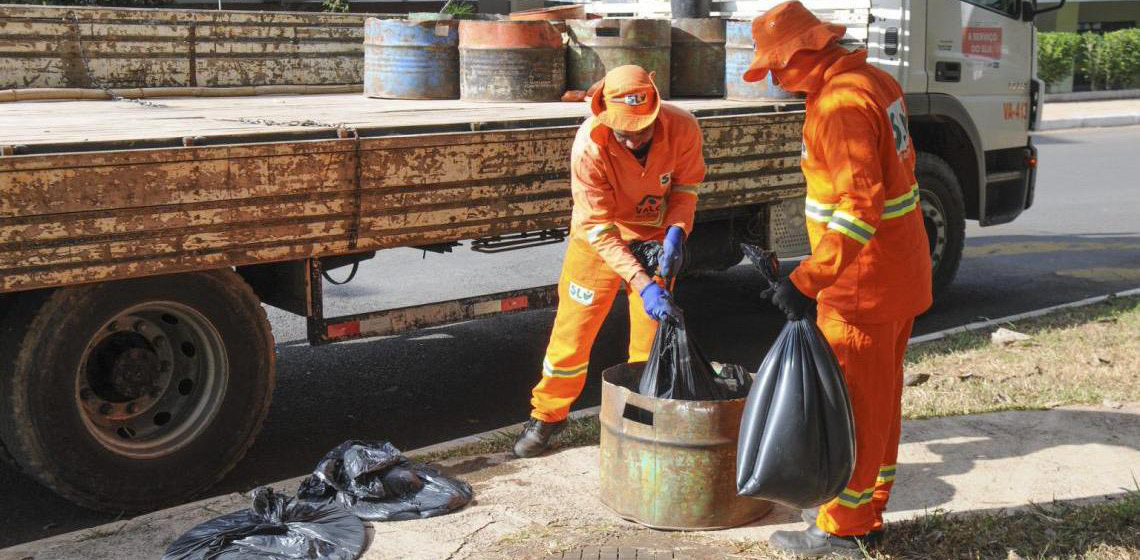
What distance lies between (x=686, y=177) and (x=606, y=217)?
0.47 metres

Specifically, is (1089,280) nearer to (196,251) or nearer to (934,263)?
(934,263)

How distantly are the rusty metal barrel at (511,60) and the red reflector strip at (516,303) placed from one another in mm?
1482

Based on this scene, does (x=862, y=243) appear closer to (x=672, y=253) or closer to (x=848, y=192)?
(x=848, y=192)

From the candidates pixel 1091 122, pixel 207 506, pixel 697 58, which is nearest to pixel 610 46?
pixel 697 58

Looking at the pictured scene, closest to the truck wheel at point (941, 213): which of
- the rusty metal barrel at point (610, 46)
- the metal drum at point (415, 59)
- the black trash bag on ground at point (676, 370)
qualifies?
the rusty metal barrel at point (610, 46)

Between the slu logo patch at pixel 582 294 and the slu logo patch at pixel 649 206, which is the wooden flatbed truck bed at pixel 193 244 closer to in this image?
the slu logo patch at pixel 582 294

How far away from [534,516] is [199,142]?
1800mm

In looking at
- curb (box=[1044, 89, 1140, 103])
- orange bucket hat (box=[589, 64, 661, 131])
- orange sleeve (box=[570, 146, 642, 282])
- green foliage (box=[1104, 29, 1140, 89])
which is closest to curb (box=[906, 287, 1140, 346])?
orange sleeve (box=[570, 146, 642, 282])

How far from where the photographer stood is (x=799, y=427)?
361 cm

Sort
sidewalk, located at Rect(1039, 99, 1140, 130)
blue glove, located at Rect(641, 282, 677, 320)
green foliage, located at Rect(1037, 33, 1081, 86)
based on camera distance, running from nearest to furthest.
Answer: blue glove, located at Rect(641, 282, 677, 320) < sidewalk, located at Rect(1039, 99, 1140, 130) < green foliage, located at Rect(1037, 33, 1081, 86)

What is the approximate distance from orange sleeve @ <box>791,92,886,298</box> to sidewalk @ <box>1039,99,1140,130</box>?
1647cm

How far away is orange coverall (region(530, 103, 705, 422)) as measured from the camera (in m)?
4.71

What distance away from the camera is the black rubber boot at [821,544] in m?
3.96

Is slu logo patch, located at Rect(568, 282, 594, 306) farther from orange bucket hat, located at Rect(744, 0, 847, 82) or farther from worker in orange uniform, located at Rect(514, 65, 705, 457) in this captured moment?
orange bucket hat, located at Rect(744, 0, 847, 82)
